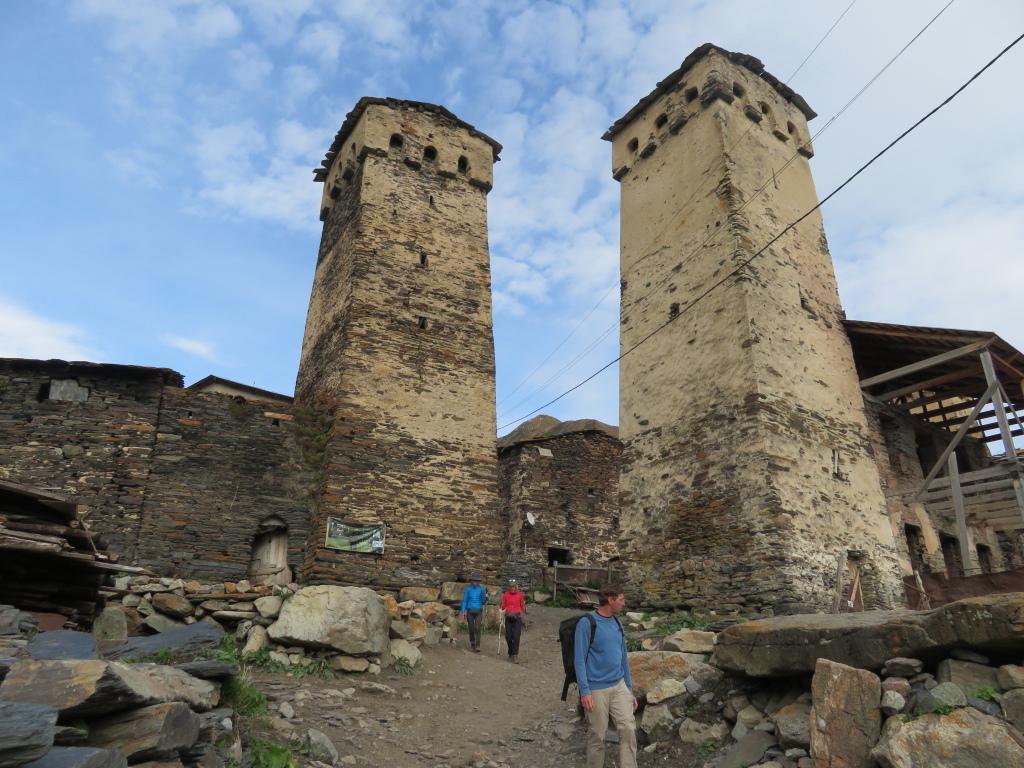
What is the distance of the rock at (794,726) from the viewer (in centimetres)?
489

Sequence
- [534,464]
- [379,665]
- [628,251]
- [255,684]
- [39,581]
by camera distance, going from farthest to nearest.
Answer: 1. [534,464]
2. [628,251]
3. [379,665]
4. [255,684]
5. [39,581]

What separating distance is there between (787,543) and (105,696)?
8.57 metres

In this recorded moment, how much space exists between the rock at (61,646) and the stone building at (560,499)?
1449cm

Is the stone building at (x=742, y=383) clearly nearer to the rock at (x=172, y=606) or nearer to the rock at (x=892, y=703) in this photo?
the rock at (x=892, y=703)

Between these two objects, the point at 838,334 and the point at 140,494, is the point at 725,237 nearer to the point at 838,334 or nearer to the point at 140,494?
the point at 838,334

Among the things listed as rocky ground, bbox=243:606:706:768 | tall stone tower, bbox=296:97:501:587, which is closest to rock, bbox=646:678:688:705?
rocky ground, bbox=243:606:706:768

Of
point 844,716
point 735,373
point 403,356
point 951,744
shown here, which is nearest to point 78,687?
point 844,716

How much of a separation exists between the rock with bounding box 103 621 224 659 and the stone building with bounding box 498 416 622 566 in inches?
504

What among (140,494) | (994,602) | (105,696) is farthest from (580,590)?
(105,696)

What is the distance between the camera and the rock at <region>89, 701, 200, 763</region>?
3850 millimetres

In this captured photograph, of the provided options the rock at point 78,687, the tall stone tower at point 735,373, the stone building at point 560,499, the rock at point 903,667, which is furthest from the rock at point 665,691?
the stone building at point 560,499

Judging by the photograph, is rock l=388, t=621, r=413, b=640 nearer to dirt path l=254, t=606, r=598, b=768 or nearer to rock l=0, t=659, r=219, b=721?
dirt path l=254, t=606, r=598, b=768

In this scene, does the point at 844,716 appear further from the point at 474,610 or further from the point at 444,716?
the point at 474,610

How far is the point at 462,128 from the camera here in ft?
59.3
